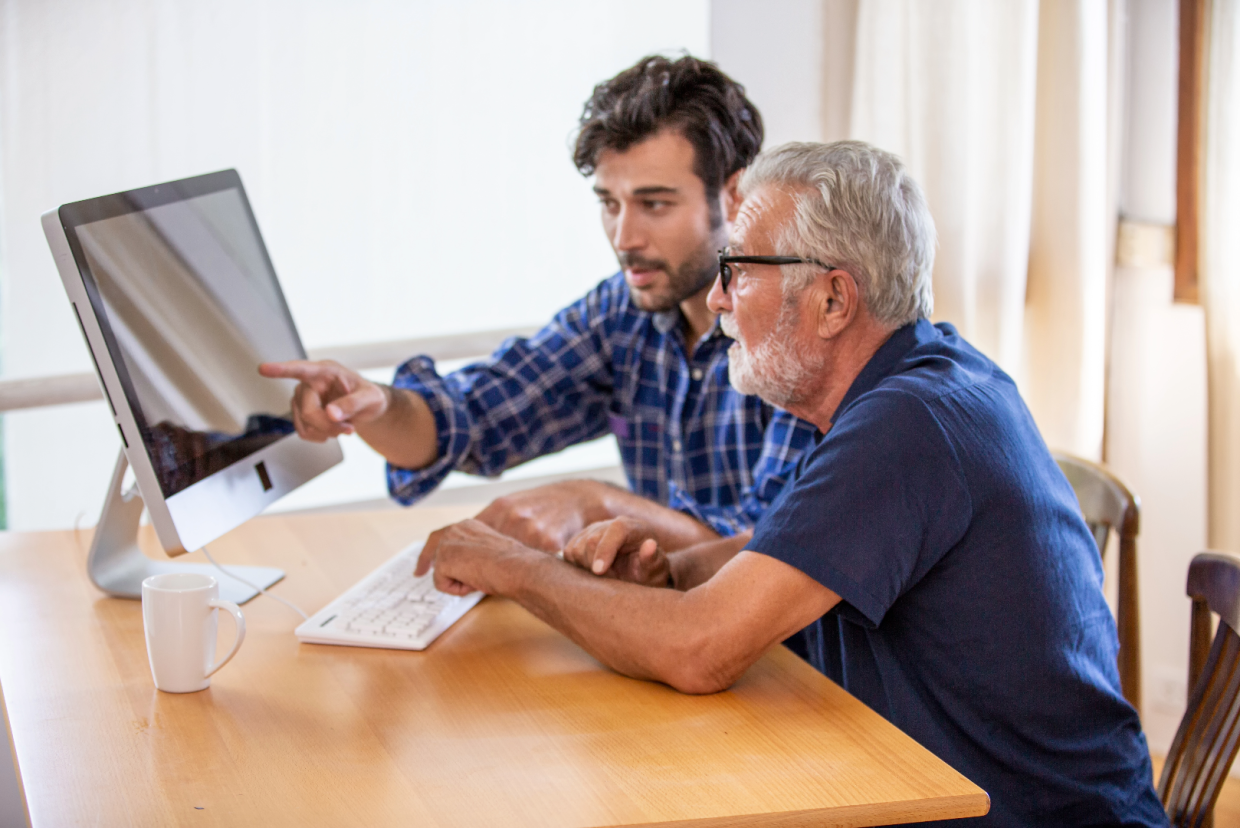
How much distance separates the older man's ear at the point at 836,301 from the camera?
132 centimetres

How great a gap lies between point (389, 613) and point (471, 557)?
0.39 ft

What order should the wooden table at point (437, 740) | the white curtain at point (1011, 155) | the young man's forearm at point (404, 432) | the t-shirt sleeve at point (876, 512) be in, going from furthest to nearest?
the white curtain at point (1011, 155) → the young man's forearm at point (404, 432) → the t-shirt sleeve at point (876, 512) → the wooden table at point (437, 740)

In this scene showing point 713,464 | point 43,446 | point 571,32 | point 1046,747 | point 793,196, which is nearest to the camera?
point 1046,747

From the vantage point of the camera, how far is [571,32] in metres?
2.90

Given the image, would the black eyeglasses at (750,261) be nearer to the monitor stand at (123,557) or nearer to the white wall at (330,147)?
the monitor stand at (123,557)

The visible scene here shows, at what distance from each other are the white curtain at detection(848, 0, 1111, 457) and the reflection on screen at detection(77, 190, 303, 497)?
157cm

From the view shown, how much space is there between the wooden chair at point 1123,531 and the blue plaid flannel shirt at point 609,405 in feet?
1.64

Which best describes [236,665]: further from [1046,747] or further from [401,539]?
[1046,747]

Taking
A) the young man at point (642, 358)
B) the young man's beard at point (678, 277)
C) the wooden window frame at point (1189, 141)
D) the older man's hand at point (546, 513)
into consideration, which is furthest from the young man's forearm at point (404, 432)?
the wooden window frame at point (1189, 141)

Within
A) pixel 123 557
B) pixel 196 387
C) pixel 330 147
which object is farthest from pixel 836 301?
pixel 330 147

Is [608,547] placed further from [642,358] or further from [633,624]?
[642,358]

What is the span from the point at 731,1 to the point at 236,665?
78.1 inches

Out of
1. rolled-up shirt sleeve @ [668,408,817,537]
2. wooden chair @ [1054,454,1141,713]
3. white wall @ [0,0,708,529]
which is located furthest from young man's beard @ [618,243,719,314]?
white wall @ [0,0,708,529]

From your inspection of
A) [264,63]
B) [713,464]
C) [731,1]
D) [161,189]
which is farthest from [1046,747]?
[264,63]
